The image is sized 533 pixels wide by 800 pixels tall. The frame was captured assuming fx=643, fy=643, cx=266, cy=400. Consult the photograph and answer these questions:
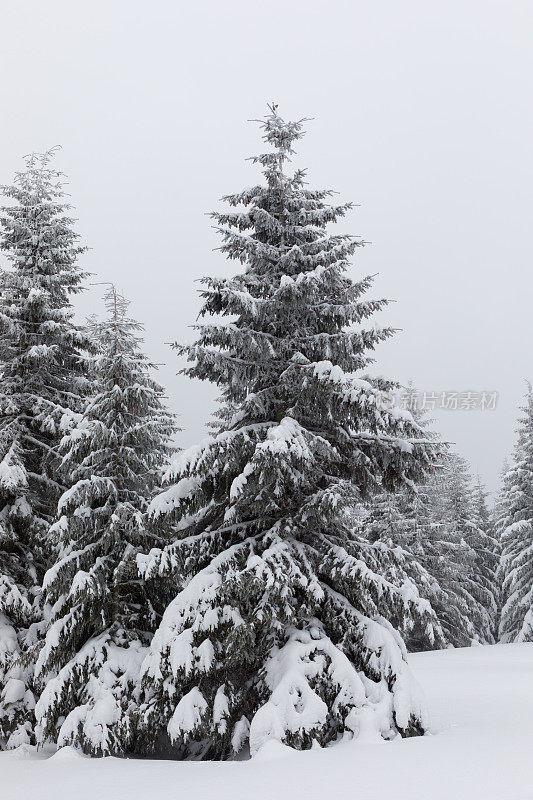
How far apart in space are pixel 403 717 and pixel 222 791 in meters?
2.79

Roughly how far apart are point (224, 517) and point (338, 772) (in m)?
3.93

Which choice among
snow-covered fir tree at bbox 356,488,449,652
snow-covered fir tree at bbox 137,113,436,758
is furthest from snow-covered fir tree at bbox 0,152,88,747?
snow-covered fir tree at bbox 356,488,449,652

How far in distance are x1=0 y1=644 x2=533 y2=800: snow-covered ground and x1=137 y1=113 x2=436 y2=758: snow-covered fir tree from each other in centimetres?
46

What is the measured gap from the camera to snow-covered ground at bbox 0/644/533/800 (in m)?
6.68

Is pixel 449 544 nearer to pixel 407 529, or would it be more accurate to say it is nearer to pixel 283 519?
pixel 407 529

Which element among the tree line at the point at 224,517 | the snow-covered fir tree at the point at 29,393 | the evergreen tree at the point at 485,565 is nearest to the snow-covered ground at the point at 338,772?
the tree line at the point at 224,517

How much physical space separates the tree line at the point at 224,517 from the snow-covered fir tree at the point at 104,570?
4cm

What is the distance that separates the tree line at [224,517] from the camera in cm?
876

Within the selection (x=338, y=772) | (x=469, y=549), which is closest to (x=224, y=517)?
(x=338, y=772)

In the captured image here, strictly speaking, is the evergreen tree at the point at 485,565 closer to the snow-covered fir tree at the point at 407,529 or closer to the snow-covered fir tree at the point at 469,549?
the snow-covered fir tree at the point at 469,549

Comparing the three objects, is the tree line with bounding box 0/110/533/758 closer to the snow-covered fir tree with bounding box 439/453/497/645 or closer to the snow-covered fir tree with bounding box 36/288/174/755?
the snow-covered fir tree with bounding box 36/288/174/755

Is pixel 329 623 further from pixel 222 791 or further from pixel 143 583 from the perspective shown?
pixel 143 583

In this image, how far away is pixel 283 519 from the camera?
9.62 meters

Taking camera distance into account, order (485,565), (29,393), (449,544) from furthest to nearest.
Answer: (485,565)
(449,544)
(29,393)
